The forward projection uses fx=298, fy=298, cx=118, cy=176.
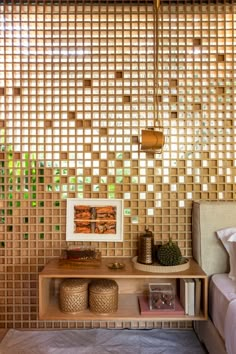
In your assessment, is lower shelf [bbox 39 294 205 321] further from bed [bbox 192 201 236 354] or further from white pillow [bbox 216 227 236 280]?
white pillow [bbox 216 227 236 280]

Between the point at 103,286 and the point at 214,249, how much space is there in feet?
2.79

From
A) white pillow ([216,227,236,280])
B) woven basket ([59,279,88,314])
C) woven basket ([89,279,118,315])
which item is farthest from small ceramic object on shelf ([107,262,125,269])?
white pillow ([216,227,236,280])

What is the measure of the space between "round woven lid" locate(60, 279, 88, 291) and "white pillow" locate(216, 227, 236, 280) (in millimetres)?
1025

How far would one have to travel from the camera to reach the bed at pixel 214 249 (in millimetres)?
1987

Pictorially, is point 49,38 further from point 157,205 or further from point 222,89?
point 157,205

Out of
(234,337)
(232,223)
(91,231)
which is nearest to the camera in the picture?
(234,337)

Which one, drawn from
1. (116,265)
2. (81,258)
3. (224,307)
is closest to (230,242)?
(224,307)

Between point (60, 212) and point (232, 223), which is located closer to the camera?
point (232, 223)

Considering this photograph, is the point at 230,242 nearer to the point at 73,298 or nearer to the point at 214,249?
the point at 214,249

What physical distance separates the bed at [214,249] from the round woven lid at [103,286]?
0.66m

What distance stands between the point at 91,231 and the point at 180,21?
182 centimetres

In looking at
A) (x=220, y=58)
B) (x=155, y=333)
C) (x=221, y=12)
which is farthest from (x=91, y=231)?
(x=221, y=12)

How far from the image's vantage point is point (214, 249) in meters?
2.19

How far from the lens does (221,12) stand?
2.37 meters
